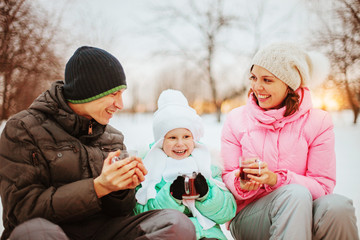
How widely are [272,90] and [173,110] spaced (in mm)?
772

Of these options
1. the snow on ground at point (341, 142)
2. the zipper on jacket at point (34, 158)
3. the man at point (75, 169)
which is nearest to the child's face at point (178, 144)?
the snow on ground at point (341, 142)

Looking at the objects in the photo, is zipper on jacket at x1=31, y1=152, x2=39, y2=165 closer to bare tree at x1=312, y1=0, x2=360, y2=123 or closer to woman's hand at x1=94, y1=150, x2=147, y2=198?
woman's hand at x1=94, y1=150, x2=147, y2=198

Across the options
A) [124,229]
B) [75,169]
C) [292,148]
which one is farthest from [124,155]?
[292,148]

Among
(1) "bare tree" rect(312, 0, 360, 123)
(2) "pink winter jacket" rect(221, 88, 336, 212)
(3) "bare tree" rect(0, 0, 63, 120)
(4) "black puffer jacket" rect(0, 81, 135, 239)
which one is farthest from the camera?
(1) "bare tree" rect(312, 0, 360, 123)

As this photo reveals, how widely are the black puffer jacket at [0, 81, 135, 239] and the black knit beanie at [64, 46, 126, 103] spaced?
8 cm

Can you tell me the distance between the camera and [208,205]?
6.25 ft

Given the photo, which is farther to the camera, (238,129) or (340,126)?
(340,126)

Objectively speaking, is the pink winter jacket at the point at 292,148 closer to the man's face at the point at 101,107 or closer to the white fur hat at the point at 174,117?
the white fur hat at the point at 174,117

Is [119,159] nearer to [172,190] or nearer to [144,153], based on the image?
[172,190]

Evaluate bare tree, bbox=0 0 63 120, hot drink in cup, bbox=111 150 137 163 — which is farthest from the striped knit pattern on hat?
bare tree, bbox=0 0 63 120

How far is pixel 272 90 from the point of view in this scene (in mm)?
2096

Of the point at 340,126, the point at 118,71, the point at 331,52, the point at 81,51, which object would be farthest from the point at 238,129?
the point at 340,126

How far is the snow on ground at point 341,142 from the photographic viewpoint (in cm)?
360

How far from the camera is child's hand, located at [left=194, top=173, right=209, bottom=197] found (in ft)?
6.19
